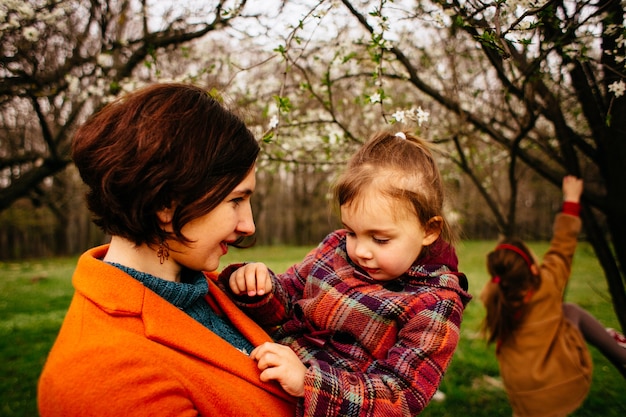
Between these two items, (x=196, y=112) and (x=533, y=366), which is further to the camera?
(x=533, y=366)

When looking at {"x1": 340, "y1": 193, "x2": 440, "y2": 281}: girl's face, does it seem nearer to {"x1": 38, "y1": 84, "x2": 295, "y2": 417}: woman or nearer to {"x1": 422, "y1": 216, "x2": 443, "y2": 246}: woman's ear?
{"x1": 422, "y1": 216, "x2": 443, "y2": 246}: woman's ear

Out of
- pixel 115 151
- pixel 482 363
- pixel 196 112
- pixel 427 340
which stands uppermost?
pixel 196 112

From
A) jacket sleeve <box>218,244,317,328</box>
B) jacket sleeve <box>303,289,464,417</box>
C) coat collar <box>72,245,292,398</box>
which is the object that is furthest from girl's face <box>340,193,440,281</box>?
coat collar <box>72,245,292,398</box>

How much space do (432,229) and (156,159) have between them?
1092mm

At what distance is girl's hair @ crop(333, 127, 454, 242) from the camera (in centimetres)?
174

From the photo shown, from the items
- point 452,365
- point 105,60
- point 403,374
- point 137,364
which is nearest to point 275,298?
point 403,374

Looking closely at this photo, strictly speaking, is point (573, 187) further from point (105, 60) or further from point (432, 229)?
point (105, 60)

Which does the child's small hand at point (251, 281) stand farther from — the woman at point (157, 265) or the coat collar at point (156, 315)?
the coat collar at point (156, 315)

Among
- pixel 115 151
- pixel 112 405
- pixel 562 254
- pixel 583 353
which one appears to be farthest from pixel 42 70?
pixel 583 353

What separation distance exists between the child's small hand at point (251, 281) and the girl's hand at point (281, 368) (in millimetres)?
333

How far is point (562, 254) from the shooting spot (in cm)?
366

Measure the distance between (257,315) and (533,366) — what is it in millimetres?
2857

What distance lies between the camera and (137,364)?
1.17 metres

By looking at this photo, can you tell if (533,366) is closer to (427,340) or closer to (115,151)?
(427,340)
